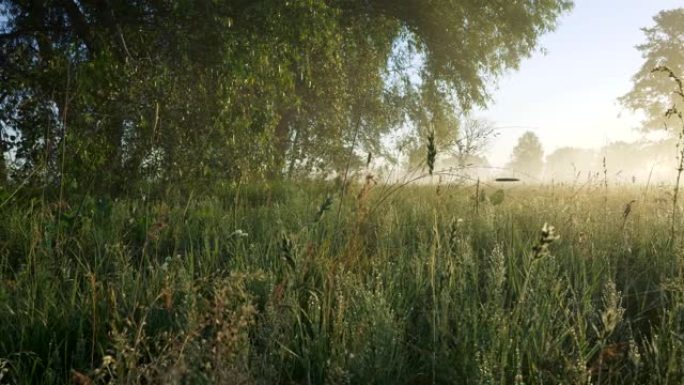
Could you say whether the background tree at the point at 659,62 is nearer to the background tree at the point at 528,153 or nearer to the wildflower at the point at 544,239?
the wildflower at the point at 544,239

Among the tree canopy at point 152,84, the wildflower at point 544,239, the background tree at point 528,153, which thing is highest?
the background tree at point 528,153

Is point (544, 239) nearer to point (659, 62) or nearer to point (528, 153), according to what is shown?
point (659, 62)

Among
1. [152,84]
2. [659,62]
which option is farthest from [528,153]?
[152,84]

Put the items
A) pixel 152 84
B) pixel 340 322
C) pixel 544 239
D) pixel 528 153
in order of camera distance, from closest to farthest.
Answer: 1. pixel 544 239
2. pixel 340 322
3. pixel 152 84
4. pixel 528 153

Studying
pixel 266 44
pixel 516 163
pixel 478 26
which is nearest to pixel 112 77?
pixel 266 44

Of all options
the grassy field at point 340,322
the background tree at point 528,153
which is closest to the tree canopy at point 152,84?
the grassy field at point 340,322

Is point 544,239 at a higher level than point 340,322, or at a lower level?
higher

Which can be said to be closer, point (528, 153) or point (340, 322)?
point (340, 322)

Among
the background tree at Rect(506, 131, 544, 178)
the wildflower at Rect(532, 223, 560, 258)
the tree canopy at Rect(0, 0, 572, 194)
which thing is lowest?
the wildflower at Rect(532, 223, 560, 258)

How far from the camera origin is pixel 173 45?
683 centimetres

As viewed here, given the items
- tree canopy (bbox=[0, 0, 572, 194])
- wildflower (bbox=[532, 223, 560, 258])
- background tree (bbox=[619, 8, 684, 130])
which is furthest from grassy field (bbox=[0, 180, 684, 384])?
background tree (bbox=[619, 8, 684, 130])

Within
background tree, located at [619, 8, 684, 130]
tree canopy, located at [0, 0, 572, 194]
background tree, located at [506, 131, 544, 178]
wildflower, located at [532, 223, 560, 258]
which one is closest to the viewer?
wildflower, located at [532, 223, 560, 258]

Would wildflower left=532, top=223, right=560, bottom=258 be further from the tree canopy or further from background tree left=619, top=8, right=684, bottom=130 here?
background tree left=619, top=8, right=684, bottom=130

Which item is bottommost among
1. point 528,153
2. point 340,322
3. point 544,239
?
point 340,322
